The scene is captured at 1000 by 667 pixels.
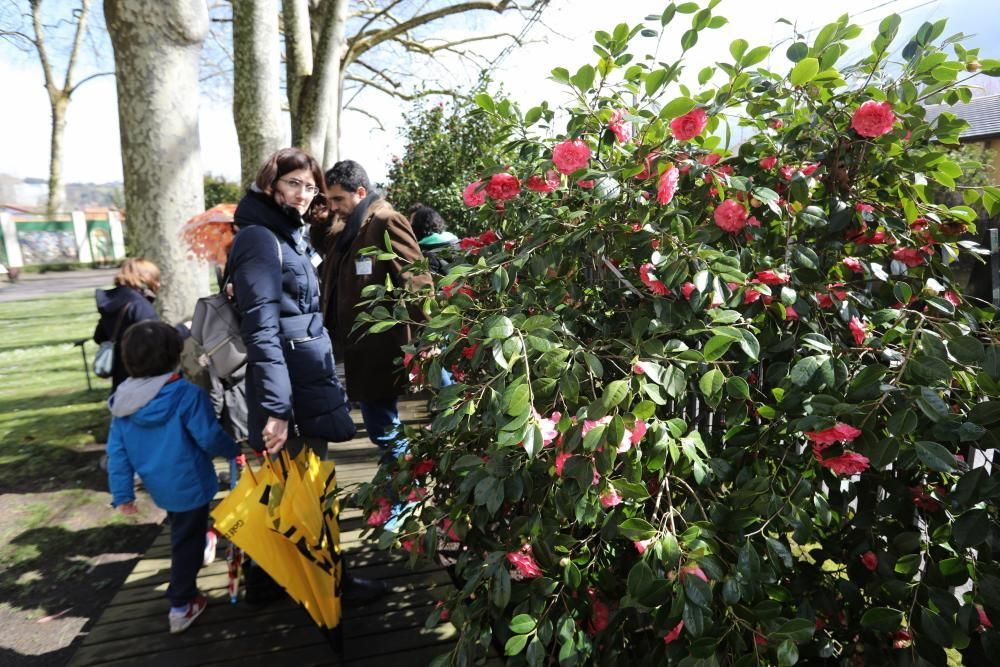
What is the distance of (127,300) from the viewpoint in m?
3.62

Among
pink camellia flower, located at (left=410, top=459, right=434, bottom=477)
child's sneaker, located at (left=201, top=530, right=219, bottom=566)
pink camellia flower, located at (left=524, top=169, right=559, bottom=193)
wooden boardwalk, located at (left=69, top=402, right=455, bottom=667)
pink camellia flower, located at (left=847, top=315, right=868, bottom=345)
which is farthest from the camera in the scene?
child's sneaker, located at (left=201, top=530, right=219, bottom=566)

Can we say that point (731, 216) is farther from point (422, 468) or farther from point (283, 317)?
point (283, 317)

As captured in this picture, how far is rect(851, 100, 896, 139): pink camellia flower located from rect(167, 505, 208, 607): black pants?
2578 millimetres

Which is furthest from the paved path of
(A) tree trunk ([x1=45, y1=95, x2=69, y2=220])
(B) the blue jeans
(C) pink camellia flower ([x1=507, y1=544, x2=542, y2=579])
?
(C) pink camellia flower ([x1=507, y1=544, x2=542, y2=579])

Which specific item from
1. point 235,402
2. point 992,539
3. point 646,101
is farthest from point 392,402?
point 992,539

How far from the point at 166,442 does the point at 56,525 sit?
2.13 m

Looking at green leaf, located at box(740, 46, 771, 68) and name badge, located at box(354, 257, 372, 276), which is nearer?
green leaf, located at box(740, 46, 771, 68)

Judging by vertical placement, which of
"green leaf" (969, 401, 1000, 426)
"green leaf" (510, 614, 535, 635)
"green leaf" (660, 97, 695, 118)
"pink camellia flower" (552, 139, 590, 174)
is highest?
"green leaf" (660, 97, 695, 118)

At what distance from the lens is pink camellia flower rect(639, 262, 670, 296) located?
145 cm

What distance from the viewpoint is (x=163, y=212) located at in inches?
144

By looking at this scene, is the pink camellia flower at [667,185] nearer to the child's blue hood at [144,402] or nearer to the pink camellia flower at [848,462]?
the pink camellia flower at [848,462]

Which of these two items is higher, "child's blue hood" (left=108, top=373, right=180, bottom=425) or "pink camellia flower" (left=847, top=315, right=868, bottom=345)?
"pink camellia flower" (left=847, top=315, right=868, bottom=345)

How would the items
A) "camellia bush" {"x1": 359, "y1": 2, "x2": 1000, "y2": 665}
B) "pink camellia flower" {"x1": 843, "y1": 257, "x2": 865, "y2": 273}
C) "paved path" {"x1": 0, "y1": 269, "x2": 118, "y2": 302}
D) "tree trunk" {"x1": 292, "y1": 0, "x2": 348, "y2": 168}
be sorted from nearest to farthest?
"camellia bush" {"x1": 359, "y1": 2, "x2": 1000, "y2": 665} → "pink camellia flower" {"x1": 843, "y1": 257, "x2": 865, "y2": 273} → "tree trunk" {"x1": 292, "y1": 0, "x2": 348, "y2": 168} → "paved path" {"x1": 0, "y1": 269, "x2": 118, "y2": 302}

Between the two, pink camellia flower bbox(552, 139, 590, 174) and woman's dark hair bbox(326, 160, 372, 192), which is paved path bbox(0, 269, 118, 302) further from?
pink camellia flower bbox(552, 139, 590, 174)
